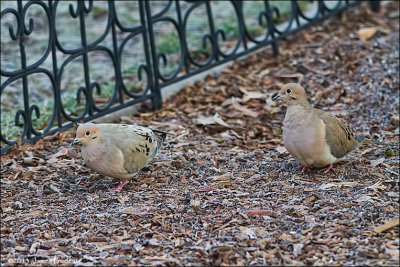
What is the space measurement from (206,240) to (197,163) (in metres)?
1.49

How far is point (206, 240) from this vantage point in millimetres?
4059

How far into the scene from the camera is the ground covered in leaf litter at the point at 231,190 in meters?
3.95

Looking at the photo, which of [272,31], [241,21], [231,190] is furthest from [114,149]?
[272,31]

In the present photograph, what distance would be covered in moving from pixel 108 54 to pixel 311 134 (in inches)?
111

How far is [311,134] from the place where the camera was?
493 centimetres

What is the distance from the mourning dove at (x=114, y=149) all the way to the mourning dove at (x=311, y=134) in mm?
1000

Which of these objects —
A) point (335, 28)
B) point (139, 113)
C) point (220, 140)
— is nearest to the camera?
point (220, 140)

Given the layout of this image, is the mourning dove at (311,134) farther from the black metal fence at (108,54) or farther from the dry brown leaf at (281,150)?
the black metal fence at (108,54)

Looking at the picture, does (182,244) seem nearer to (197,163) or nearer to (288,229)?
(288,229)

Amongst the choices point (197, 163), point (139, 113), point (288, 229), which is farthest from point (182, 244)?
point (139, 113)

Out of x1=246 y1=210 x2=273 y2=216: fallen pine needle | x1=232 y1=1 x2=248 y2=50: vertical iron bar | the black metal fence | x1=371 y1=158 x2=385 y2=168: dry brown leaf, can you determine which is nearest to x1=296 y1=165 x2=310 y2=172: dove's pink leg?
x1=371 y1=158 x2=385 y2=168: dry brown leaf

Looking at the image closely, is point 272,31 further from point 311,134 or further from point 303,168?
point 311,134

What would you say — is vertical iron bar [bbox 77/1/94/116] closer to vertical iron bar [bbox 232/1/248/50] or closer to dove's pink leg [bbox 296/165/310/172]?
vertical iron bar [bbox 232/1/248/50]

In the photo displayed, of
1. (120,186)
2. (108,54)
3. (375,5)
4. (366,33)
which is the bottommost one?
(120,186)
